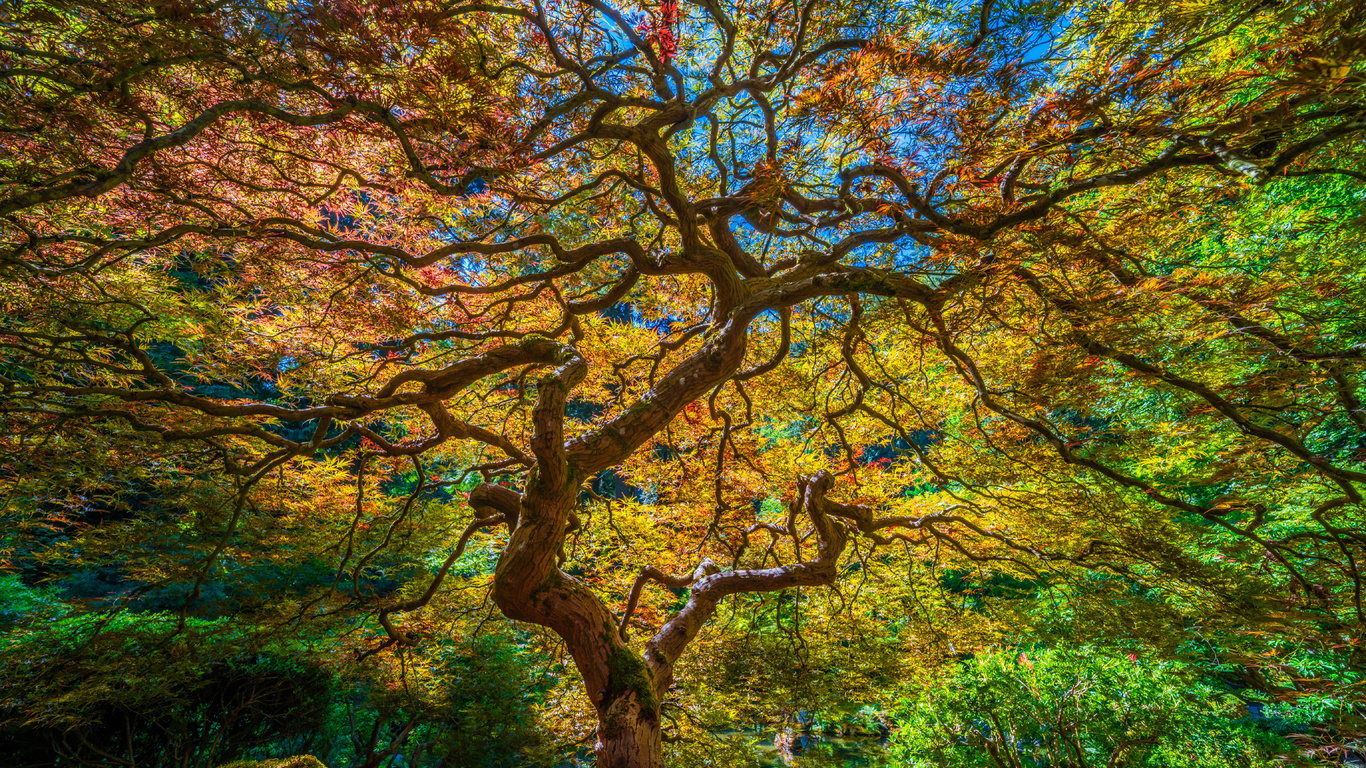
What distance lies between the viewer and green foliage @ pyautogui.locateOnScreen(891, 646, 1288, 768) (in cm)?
409

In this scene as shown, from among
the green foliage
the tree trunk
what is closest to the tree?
the tree trunk

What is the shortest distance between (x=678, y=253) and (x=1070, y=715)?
5.14 meters

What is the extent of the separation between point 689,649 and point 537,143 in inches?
157

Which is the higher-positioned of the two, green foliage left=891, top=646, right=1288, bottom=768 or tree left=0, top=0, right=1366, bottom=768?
tree left=0, top=0, right=1366, bottom=768

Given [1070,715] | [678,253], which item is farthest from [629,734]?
[1070,715]

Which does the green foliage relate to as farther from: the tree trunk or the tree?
the tree trunk

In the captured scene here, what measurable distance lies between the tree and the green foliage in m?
1.40

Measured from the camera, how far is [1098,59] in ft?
6.17

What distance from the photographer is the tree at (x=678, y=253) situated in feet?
5.82

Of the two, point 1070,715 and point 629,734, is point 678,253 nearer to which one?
point 629,734

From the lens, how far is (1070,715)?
4270 mm

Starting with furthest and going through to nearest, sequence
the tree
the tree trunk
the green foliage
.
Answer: the green foliage < the tree trunk < the tree

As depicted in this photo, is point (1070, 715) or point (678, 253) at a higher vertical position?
point (678, 253)

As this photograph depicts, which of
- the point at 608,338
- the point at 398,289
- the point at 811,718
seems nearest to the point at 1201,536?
the point at 811,718
